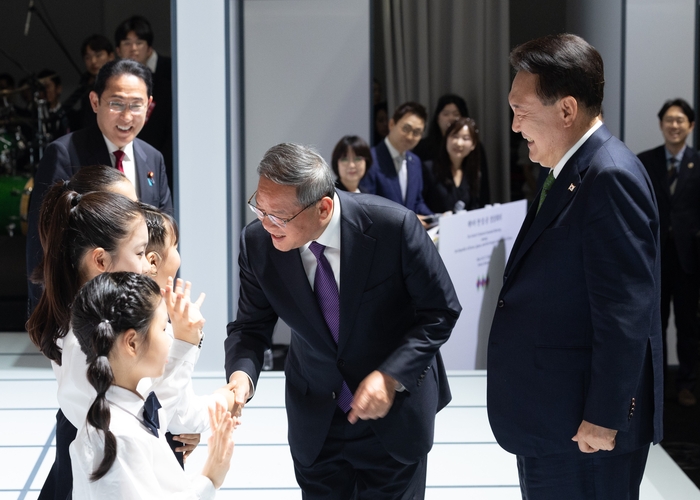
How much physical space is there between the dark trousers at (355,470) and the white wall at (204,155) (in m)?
2.39

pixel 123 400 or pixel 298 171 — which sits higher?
pixel 298 171

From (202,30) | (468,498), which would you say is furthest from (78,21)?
(468,498)

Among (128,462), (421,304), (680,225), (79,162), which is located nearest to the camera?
(128,462)

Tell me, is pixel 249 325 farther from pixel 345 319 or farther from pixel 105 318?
pixel 105 318

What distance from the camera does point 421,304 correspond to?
2227mm

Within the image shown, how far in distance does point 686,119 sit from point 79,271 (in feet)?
14.0

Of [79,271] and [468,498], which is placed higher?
[79,271]

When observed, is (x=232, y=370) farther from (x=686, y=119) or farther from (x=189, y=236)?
(x=686, y=119)

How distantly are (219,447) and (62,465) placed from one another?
564 millimetres

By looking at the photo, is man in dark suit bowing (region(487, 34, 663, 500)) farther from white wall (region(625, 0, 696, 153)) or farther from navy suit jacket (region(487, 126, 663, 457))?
white wall (region(625, 0, 696, 153))

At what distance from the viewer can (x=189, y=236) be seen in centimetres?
468

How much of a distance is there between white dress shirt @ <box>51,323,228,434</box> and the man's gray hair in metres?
0.44

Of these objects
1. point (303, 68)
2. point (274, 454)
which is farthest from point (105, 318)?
point (303, 68)

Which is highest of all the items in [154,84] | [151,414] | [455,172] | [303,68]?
[303,68]
